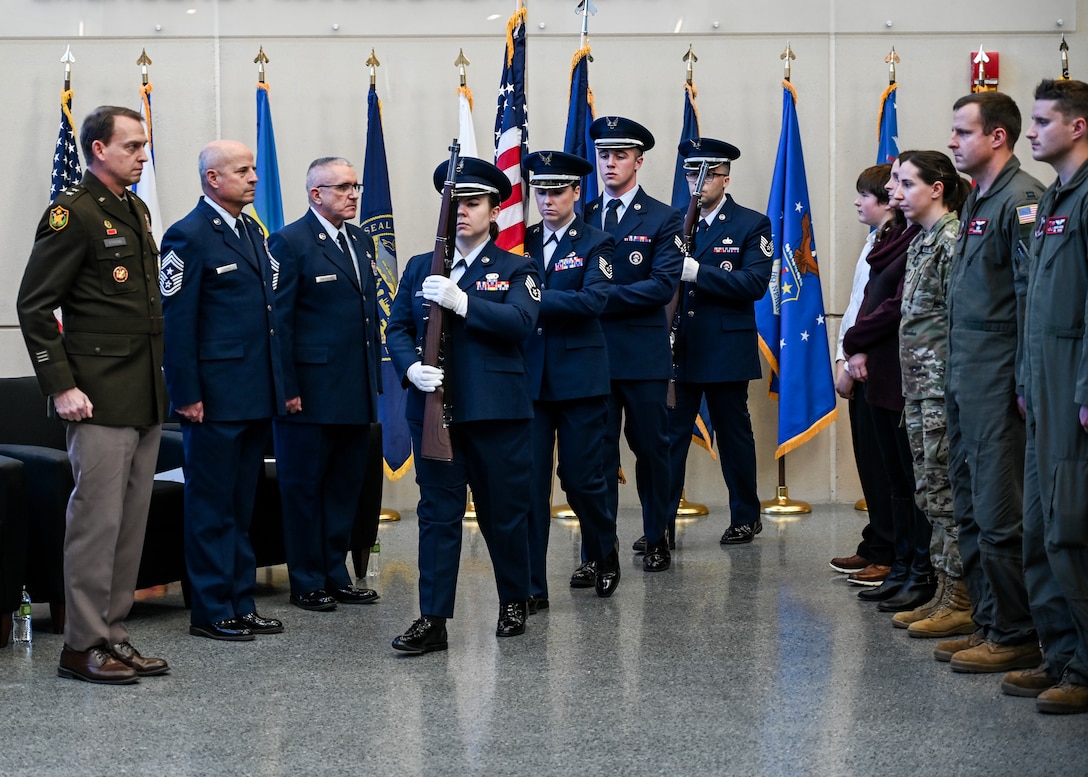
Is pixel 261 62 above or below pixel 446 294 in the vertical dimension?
above

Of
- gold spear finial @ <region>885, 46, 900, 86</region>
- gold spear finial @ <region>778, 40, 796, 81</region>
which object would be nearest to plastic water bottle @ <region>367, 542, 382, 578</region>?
gold spear finial @ <region>778, 40, 796, 81</region>

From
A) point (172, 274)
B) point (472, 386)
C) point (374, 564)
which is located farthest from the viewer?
point (374, 564)

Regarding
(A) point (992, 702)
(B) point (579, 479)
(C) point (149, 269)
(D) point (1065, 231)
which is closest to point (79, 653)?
(C) point (149, 269)

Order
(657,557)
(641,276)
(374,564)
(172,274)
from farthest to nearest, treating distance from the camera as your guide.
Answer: (374,564)
(657,557)
(641,276)
(172,274)

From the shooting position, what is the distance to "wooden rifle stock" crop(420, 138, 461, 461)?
3.78 m

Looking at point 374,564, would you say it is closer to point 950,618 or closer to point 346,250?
point 346,250

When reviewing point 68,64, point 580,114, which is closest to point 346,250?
point 580,114

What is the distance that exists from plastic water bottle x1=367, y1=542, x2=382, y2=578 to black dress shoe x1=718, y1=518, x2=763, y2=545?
1.50 meters

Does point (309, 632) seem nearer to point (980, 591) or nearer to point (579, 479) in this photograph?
point (579, 479)

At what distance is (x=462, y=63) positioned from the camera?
266 inches

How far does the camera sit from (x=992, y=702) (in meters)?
3.34

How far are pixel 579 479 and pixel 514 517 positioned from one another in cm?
59

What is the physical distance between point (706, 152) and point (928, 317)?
1.97 meters

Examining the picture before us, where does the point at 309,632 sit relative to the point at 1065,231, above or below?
below
